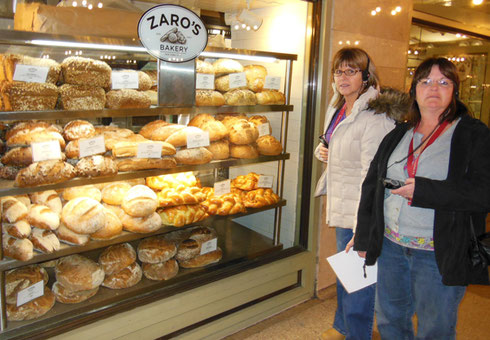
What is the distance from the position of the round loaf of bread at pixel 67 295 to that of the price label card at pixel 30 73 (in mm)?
1224

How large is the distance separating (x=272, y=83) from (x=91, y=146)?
149 centimetres

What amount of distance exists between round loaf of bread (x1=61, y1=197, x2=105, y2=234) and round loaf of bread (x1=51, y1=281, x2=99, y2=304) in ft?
1.37

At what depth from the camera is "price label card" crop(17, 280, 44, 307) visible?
7.30 ft

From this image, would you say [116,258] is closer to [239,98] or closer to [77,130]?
[77,130]

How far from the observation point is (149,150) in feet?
8.30

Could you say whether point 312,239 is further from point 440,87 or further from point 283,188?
point 440,87

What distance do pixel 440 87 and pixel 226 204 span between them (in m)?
1.68

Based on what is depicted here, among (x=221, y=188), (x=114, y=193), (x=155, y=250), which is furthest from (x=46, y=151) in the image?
(x=221, y=188)

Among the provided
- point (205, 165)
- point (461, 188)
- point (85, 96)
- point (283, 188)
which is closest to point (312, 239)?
point (283, 188)

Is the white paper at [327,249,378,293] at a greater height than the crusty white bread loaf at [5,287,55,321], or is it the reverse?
the white paper at [327,249,378,293]

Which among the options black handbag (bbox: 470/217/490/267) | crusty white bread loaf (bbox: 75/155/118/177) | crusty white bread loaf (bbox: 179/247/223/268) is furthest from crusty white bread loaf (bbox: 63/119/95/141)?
black handbag (bbox: 470/217/490/267)

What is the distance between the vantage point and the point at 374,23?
3477mm

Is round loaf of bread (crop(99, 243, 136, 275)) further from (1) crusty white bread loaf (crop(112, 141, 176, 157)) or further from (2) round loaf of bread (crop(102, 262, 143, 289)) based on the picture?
(1) crusty white bread loaf (crop(112, 141, 176, 157))

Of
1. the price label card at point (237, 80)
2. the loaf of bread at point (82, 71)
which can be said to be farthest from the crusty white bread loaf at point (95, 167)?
the price label card at point (237, 80)
